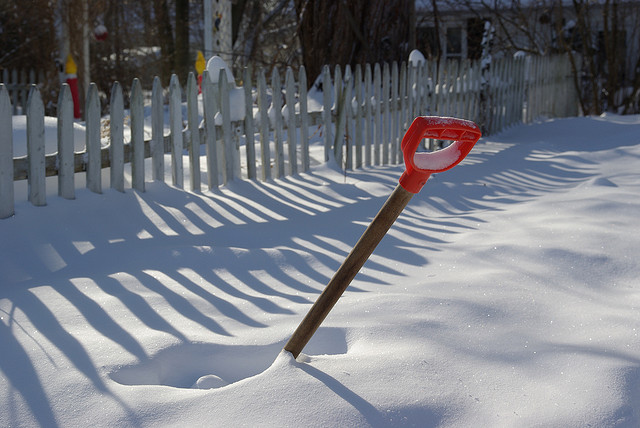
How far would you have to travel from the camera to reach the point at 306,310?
290 centimetres

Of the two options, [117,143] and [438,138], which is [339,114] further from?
[438,138]

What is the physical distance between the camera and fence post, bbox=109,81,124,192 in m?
4.49

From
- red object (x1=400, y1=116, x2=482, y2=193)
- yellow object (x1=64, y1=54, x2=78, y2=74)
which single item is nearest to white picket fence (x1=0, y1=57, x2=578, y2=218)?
red object (x1=400, y1=116, x2=482, y2=193)

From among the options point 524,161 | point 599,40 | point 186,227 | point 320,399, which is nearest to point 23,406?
point 320,399

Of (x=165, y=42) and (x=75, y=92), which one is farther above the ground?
(x=165, y=42)

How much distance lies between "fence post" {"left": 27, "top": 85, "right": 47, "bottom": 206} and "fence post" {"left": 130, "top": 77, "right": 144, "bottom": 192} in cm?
72

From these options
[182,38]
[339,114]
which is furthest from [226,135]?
[182,38]

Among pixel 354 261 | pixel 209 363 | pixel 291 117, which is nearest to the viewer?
pixel 354 261

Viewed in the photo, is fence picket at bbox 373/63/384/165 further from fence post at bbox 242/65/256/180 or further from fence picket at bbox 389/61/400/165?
fence post at bbox 242/65/256/180

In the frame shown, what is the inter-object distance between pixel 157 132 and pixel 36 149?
101 centimetres

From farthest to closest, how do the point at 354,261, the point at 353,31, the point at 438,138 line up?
1. the point at 353,31
2. the point at 354,261
3. the point at 438,138

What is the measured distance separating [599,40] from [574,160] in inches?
486

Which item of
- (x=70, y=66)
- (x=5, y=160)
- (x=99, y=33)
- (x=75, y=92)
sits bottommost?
(x=5, y=160)

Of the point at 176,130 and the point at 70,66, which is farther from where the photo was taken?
the point at 70,66
